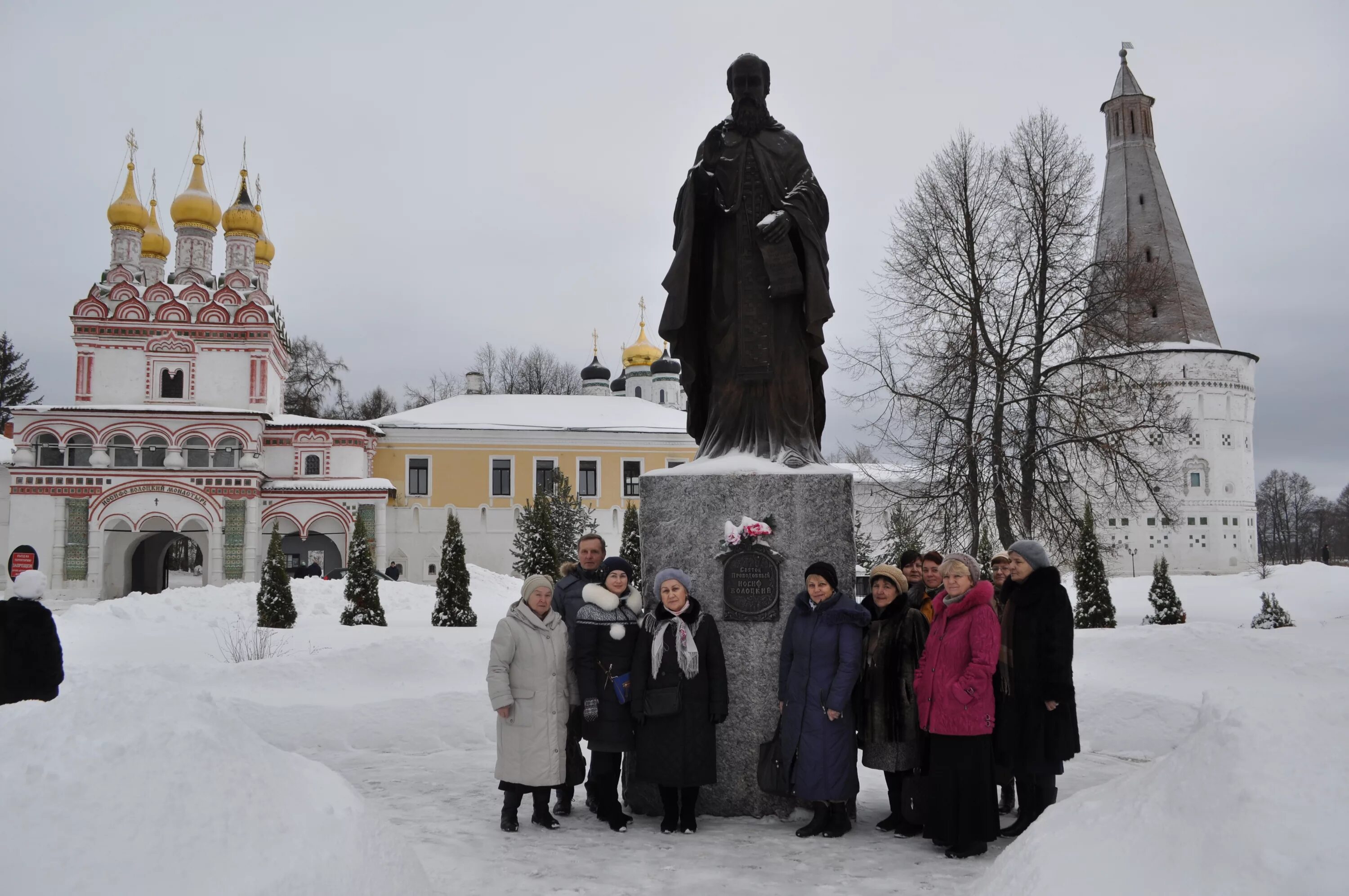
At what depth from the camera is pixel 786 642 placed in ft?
16.9

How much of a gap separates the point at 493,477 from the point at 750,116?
3272 centimetres

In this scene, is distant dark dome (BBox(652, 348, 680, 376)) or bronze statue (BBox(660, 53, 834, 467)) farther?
distant dark dome (BBox(652, 348, 680, 376))

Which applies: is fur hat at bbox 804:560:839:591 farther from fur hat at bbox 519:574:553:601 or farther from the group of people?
fur hat at bbox 519:574:553:601

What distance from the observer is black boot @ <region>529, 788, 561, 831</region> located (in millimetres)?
5234

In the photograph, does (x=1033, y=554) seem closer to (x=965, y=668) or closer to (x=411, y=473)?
(x=965, y=668)

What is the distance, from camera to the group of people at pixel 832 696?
15.5 feet

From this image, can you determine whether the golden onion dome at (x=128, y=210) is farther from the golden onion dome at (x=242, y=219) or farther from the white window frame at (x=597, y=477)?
the white window frame at (x=597, y=477)

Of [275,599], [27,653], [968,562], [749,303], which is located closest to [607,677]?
[968,562]

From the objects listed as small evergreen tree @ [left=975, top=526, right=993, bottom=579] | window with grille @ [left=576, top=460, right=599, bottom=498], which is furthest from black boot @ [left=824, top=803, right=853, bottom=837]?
window with grille @ [left=576, top=460, right=599, bottom=498]

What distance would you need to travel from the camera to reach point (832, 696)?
4941 millimetres

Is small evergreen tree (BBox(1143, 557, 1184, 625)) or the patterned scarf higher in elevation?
the patterned scarf

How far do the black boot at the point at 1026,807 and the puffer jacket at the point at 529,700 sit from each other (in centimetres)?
235

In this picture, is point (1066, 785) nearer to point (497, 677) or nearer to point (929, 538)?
point (497, 677)

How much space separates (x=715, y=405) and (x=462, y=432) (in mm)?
32406
